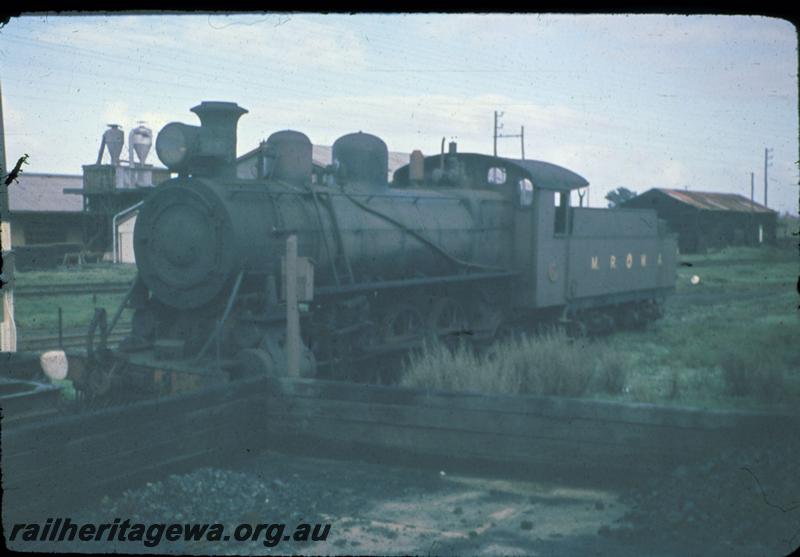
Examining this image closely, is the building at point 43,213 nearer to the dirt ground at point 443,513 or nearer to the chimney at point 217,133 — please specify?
the chimney at point 217,133

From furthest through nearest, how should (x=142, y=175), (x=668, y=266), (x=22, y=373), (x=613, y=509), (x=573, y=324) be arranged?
1. (x=142, y=175)
2. (x=668, y=266)
3. (x=573, y=324)
4. (x=22, y=373)
5. (x=613, y=509)

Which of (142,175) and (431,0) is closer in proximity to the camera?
(431,0)

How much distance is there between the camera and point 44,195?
33.3 metres

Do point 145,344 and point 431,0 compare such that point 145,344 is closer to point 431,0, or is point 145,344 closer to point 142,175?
point 431,0

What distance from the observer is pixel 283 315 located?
8641 mm

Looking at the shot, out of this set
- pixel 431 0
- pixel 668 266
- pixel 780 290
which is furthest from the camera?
pixel 780 290

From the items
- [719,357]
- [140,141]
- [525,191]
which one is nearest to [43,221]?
[140,141]

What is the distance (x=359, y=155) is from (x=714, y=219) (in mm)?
27158

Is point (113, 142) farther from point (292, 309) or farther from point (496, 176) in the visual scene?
point (292, 309)

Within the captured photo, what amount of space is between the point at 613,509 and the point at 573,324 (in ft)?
29.9

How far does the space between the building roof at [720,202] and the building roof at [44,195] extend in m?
25.5

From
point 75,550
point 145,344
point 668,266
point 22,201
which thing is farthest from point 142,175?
point 75,550

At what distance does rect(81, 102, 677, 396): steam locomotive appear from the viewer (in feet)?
28.3

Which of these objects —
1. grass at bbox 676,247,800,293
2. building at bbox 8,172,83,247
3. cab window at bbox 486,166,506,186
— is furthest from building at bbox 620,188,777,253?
building at bbox 8,172,83,247
